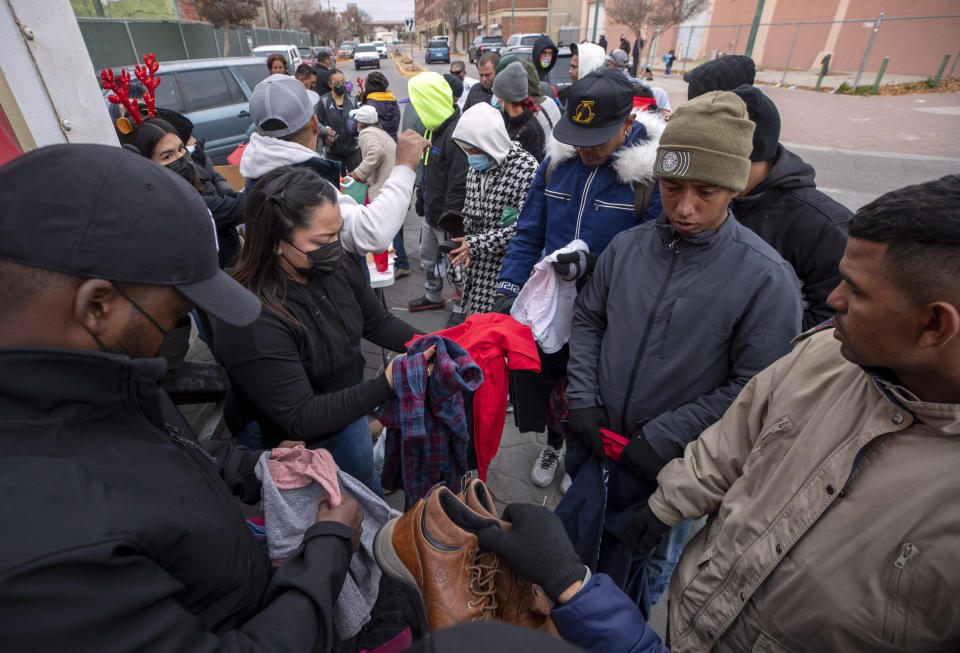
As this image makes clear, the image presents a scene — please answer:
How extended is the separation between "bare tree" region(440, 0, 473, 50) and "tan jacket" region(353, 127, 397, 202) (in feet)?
178

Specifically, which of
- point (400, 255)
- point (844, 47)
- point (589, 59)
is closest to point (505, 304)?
point (400, 255)

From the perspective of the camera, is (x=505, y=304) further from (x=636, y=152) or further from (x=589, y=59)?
(x=589, y=59)

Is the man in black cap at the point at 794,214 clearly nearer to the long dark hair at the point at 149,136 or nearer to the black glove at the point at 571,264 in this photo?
the black glove at the point at 571,264

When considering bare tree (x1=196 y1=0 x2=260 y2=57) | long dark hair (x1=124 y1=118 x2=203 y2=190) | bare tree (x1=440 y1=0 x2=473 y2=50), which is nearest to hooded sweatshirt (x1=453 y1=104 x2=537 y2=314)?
long dark hair (x1=124 y1=118 x2=203 y2=190)

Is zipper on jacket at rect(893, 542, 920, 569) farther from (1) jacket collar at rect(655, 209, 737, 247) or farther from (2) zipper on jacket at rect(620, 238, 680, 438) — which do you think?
(1) jacket collar at rect(655, 209, 737, 247)

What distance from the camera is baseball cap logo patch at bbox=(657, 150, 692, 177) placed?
1.63 m

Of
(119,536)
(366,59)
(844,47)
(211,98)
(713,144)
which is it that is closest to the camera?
(119,536)

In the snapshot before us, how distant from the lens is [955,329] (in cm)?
91

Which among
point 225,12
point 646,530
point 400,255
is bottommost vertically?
point 400,255

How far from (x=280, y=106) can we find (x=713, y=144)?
2372mm

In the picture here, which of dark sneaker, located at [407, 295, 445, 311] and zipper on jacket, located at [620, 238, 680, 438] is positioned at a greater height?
zipper on jacket, located at [620, 238, 680, 438]

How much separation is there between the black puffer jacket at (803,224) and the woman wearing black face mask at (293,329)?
5.94ft

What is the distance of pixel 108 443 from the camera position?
0.86 metres

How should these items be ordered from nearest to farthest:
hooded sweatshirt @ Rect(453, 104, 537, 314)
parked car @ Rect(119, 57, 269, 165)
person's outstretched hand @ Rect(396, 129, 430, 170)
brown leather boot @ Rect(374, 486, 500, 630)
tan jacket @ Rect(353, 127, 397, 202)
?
brown leather boot @ Rect(374, 486, 500, 630), person's outstretched hand @ Rect(396, 129, 430, 170), hooded sweatshirt @ Rect(453, 104, 537, 314), tan jacket @ Rect(353, 127, 397, 202), parked car @ Rect(119, 57, 269, 165)
